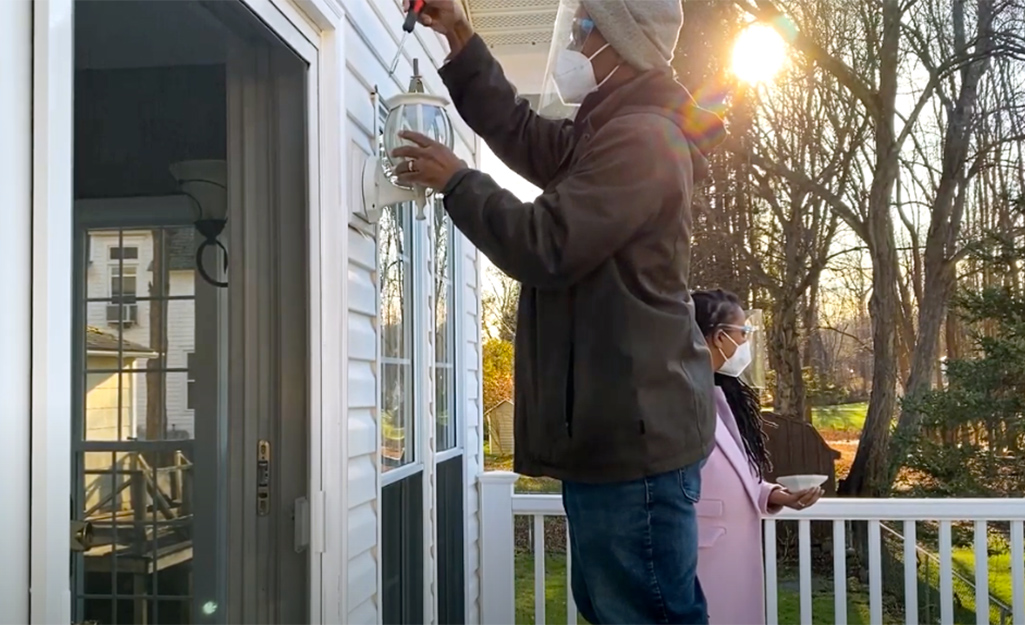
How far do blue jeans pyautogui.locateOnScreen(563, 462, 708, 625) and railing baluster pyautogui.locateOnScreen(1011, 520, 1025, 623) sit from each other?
1948 mm

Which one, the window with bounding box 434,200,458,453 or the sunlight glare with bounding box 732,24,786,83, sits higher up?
the sunlight glare with bounding box 732,24,786,83

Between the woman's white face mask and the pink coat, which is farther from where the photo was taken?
the pink coat

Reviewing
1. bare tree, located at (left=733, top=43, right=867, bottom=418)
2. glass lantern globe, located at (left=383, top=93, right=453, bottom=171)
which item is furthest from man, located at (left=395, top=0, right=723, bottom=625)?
bare tree, located at (left=733, top=43, right=867, bottom=418)

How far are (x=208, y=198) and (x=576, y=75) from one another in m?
0.74

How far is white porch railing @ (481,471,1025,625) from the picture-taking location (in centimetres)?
274

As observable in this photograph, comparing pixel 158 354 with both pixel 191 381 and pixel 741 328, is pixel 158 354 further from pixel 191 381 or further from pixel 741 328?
pixel 741 328

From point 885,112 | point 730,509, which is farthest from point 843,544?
point 885,112

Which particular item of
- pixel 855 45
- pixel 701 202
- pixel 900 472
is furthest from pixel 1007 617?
pixel 855 45

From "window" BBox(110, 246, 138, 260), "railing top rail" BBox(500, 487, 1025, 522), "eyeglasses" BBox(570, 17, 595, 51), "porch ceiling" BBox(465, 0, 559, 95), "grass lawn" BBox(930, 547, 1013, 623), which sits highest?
"porch ceiling" BBox(465, 0, 559, 95)

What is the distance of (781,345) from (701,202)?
1.44 m

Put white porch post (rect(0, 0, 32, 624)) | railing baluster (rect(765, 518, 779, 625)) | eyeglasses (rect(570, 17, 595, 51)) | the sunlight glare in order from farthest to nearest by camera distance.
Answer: the sunlight glare → railing baluster (rect(765, 518, 779, 625)) → eyeglasses (rect(570, 17, 595, 51)) → white porch post (rect(0, 0, 32, 624))

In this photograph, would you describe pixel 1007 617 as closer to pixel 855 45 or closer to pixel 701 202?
pixel 701 202

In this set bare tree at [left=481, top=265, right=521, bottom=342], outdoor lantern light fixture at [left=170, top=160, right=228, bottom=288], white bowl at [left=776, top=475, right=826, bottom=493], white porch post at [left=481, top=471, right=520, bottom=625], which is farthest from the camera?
bare tree at [left=481, top=265, right=521, bottom=342]

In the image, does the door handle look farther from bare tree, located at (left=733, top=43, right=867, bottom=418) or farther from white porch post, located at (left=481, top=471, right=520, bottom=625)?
bare tree, located at (left=733, top=43, right=867, bottom=418)
